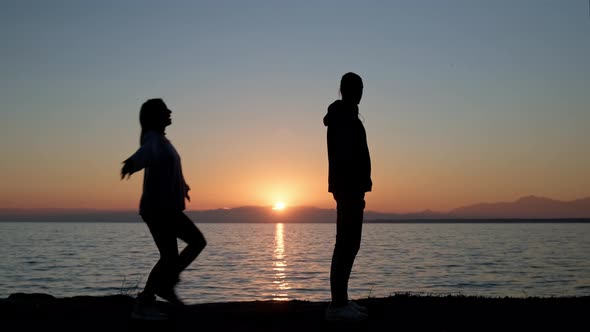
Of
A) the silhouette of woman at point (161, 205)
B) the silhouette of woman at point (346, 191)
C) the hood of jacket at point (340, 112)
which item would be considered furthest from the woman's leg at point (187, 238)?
the hood of jacket at point (340, 112)

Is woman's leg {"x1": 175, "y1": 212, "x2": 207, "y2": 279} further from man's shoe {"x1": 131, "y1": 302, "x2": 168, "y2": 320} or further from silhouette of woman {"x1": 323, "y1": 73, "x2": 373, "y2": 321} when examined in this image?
silhouette of woman {"x1": 323, "y1": 73, "x2": 373, "y2": 321}

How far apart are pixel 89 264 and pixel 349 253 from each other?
102ft

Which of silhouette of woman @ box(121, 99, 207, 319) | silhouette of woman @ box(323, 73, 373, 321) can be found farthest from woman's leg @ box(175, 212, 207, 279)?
silhouette of woman @ box(323, 73, 373, 321)

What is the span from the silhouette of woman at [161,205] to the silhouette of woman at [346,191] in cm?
141

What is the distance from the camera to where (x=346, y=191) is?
614cm

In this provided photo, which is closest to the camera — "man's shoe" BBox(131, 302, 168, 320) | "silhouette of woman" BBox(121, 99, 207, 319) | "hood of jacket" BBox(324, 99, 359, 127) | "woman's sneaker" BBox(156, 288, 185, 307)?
"silhouette of woman" BBox(121, 99, 207, 319)

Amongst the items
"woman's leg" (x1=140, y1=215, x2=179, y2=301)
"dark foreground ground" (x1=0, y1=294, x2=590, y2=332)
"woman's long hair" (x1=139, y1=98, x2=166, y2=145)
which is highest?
"woman's long hair" (x1=139, y1=98, x2=166, y2=145)

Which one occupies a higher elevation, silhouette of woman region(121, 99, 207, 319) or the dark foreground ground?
silhouette of woman region(121, 99, 207, 319)

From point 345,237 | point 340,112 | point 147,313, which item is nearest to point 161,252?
point 147,313

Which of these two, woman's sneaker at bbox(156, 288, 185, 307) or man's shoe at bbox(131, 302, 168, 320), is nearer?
man's shoe at bbox(131, 302, 168, 320)

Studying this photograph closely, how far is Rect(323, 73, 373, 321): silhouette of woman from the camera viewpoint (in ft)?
20.1

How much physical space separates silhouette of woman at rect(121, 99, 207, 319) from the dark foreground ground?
34 centimetres

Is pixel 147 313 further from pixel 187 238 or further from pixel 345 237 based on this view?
pixel 345 237

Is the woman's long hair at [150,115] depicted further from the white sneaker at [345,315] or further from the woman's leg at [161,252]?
the white sneaker at [345,315]
